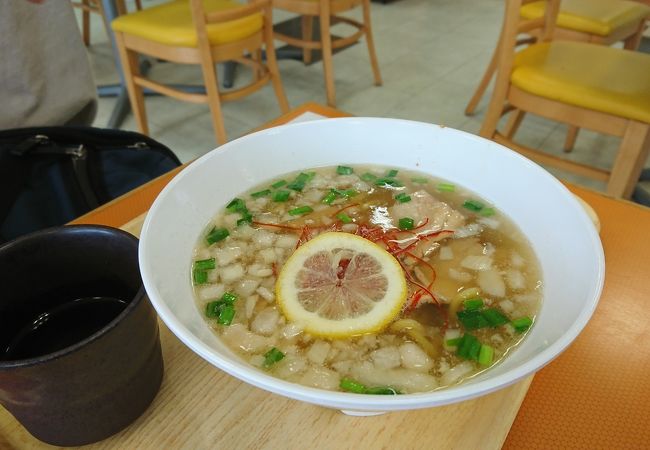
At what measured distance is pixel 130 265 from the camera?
0.66 m

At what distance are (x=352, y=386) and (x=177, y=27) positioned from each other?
2.05 meters

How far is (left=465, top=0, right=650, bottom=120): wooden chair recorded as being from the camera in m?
2.35

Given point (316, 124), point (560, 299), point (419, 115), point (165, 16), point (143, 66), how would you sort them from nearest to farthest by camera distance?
point (560, 299) < point (316, 124) < point (165, 16) < point (419, 115) < point (143, 66)

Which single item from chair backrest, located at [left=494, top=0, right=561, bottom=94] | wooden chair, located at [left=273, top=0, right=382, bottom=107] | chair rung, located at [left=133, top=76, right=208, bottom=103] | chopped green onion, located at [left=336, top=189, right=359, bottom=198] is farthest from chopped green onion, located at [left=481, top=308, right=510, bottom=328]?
wooden chair, located at [left=273, top=0, right=382, bottom=107]

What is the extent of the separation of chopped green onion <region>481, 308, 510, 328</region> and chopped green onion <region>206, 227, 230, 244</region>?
1.32 feet

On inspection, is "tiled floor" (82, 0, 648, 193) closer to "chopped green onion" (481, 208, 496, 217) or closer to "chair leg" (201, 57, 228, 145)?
"chair leg" (201, 57, 228, 145)

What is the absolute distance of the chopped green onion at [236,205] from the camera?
84 cm

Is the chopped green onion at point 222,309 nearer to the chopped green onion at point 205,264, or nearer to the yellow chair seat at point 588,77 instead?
the chopped green onion at point 205,264

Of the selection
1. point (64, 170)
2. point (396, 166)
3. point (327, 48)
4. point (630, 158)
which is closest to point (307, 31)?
point (327, 48)

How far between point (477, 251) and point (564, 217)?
146 millimetres

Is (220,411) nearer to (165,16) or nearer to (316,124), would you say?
(316,124)

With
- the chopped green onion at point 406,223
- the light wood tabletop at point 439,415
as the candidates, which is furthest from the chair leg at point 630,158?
the chopped green onion at point 406,223

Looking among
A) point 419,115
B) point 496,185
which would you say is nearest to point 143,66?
point 419,115

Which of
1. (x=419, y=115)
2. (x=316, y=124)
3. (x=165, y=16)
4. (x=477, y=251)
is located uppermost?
(x=316, y=124)
